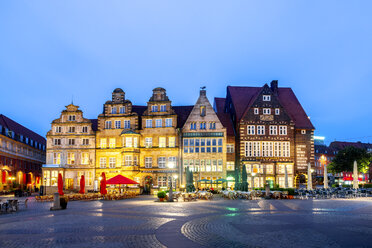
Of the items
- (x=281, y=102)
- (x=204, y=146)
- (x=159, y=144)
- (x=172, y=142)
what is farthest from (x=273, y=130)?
(x=159, y=144)

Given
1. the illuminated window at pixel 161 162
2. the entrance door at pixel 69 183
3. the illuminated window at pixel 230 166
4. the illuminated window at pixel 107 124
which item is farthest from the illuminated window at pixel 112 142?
the illuminated window at pixel 230 166

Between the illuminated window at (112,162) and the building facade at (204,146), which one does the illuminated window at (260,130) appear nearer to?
the building facade at (204,146)

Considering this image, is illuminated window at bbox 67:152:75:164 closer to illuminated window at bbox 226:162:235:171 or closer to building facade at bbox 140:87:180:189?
building facade at bbox 140:87:180:189

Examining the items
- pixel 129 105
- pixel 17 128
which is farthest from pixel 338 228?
pixel 17 128

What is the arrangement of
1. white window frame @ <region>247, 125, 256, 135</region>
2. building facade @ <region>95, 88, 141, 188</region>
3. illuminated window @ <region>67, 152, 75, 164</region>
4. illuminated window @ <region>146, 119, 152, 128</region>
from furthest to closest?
illuminated window @ <region>67, 152, 75, 164</region>
illuminated window @ <region>146, 119, 152, 128</region>
white window frame @ <region>247, 125, 256, 135</region>
building facade @ <region>95, 88, 141, 188</region>

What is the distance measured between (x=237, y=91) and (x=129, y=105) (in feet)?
61.7

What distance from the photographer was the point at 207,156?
51094 millimetres

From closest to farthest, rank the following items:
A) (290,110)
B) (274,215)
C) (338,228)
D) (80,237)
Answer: (80,237)
(338,228)
(274,215)
(290,110)

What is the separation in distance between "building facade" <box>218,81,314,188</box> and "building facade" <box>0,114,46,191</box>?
33.1 meters

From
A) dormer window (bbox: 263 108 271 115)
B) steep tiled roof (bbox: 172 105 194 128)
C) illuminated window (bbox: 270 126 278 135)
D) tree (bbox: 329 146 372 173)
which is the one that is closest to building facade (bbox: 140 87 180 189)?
steep tiled roof (bbox: 172 105 194 128)

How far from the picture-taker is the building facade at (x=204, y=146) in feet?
167

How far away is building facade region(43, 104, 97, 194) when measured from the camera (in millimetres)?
52594

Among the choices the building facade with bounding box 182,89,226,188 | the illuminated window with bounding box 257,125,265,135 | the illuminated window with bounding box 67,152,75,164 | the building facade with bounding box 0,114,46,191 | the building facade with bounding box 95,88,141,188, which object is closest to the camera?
the building facade with bounding box 182,89,226,188

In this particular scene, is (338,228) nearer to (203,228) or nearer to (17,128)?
(203,228)
